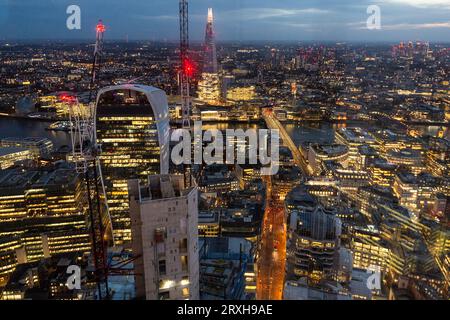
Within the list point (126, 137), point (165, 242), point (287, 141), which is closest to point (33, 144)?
point (126, 137)

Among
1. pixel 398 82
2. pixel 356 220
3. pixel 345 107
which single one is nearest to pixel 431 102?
pixel 398 82

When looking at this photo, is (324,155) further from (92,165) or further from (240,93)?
(240,93)

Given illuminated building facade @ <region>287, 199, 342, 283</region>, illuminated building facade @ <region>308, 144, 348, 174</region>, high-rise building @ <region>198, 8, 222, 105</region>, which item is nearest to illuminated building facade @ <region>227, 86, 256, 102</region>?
high-rise building @ <region>198, 8, 222, 105</region>

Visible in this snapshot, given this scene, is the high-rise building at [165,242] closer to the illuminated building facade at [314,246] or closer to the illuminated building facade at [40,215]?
the illuminated building facade at [314,246]
